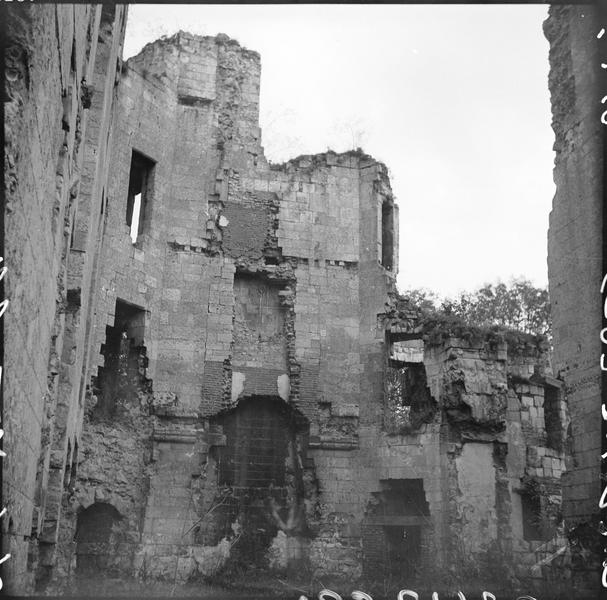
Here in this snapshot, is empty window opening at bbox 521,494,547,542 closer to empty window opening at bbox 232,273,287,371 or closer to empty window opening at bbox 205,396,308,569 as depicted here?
empty window opening at bbox 205,396,308,569

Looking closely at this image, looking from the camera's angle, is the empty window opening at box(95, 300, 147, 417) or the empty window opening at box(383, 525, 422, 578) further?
the empty window opening at box(95, 300, 147, 417)

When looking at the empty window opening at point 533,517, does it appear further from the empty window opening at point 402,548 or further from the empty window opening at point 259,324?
the empty window opening at point 259,324

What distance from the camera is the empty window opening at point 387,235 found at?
18.0 m

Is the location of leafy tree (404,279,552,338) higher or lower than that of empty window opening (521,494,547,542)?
higher

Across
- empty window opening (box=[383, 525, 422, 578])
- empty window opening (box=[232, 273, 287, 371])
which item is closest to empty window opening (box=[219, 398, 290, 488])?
empty window opening (box=[232, 273, 287, 371])

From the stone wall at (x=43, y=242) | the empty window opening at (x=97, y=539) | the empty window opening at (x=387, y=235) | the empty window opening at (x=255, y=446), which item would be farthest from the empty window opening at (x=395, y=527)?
the stone wall at (x=43, y=242)

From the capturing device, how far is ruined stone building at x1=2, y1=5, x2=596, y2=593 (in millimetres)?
14469

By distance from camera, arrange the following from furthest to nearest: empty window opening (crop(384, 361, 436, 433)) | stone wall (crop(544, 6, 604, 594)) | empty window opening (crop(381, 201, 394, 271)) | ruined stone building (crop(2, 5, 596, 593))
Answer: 1. empty window opening (crop(381, 201, 394, 271))
2. empty window opening (crop(384, 361, 436, 433))
3. ruined stone building (crop(2, 5, 596, 593))
4. stone wall (crop(544, 6, 604, 594))

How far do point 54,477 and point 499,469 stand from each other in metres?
8.35

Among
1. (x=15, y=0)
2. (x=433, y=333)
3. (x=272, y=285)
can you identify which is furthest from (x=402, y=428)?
(x=15, y=0)

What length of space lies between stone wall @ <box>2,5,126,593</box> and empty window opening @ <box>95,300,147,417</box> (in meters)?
3.36

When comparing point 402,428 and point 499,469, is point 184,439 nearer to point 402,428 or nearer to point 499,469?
point 402,428

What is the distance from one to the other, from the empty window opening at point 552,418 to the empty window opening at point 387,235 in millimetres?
4231

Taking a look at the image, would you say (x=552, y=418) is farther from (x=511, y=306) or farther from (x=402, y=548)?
(x=511, y=306)
